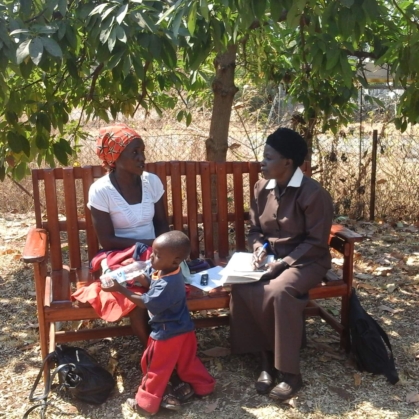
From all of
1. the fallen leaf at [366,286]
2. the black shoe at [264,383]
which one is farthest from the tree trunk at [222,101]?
the black shoe at [264,383]

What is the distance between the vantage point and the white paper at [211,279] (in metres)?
3.59

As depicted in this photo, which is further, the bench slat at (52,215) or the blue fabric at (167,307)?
the bench slat at (52,215)

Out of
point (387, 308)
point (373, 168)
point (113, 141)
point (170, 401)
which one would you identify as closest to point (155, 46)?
point (113, 141)

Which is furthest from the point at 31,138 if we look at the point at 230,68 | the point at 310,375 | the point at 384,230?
the point at 384,230

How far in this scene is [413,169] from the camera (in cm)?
731

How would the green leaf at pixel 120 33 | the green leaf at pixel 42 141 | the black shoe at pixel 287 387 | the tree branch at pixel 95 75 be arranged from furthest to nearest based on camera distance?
the tree branch at pixel 95 75
the green leaf at pixel 42 141
the black shoe at pixel 287 387
the green leaf at pixel 120 33

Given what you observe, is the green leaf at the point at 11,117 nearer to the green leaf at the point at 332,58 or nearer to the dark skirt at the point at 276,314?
the dark skirt at the point at 276,314

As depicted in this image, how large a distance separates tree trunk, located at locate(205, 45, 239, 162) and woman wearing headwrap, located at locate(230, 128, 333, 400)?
5.84ft

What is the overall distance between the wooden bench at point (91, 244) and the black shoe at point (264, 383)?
48 cm

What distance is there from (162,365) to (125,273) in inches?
21.7

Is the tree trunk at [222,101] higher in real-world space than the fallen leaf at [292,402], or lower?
higher

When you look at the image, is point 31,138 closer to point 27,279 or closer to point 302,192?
point 27,279

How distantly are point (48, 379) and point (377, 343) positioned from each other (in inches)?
76.9

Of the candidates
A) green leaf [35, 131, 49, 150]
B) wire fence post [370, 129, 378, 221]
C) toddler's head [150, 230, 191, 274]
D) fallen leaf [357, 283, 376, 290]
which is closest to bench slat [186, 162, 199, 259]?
toddler's head [150, 230, 191, 274]
